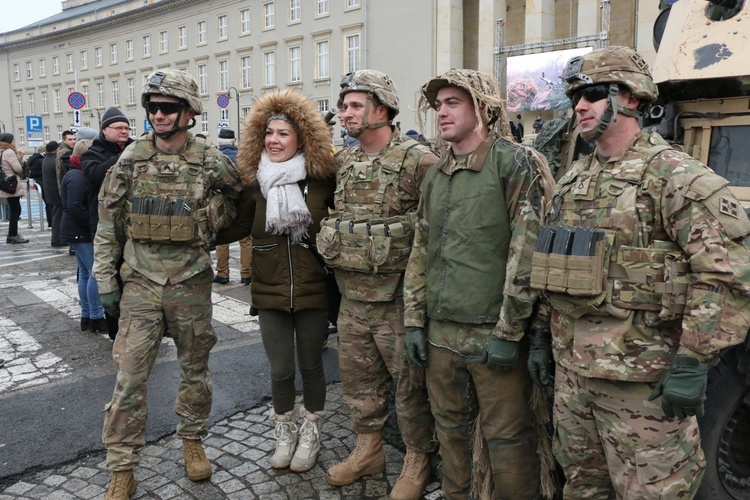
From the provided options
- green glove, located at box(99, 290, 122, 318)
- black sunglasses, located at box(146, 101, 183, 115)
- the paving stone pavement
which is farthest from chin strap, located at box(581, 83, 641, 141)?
green glove, located at box(99, 290, 122, 318)

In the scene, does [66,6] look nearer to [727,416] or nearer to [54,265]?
[54,265]

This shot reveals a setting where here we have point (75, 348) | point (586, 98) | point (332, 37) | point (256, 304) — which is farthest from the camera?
point (332, 37)

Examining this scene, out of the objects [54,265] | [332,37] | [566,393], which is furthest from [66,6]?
[566,393]

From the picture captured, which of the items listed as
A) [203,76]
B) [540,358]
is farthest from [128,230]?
[203,76]

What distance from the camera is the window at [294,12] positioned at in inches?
1610

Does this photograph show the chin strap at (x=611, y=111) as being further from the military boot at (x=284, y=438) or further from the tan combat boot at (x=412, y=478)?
the military boot at (x=284, y=438)

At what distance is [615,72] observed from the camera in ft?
8.12

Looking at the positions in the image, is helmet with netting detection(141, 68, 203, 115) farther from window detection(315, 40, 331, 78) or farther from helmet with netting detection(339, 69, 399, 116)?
window detection(315, 40, 331, 78)

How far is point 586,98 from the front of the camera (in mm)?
2527

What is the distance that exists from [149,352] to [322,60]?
37824mm

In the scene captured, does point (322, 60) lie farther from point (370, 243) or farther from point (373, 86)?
point (370, 243)

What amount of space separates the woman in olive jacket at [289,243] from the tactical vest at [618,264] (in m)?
1.56

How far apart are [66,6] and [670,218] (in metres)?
81.3

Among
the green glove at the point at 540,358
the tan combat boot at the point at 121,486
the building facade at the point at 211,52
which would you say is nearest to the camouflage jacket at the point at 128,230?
the tan combat boot at the point at 121,486
